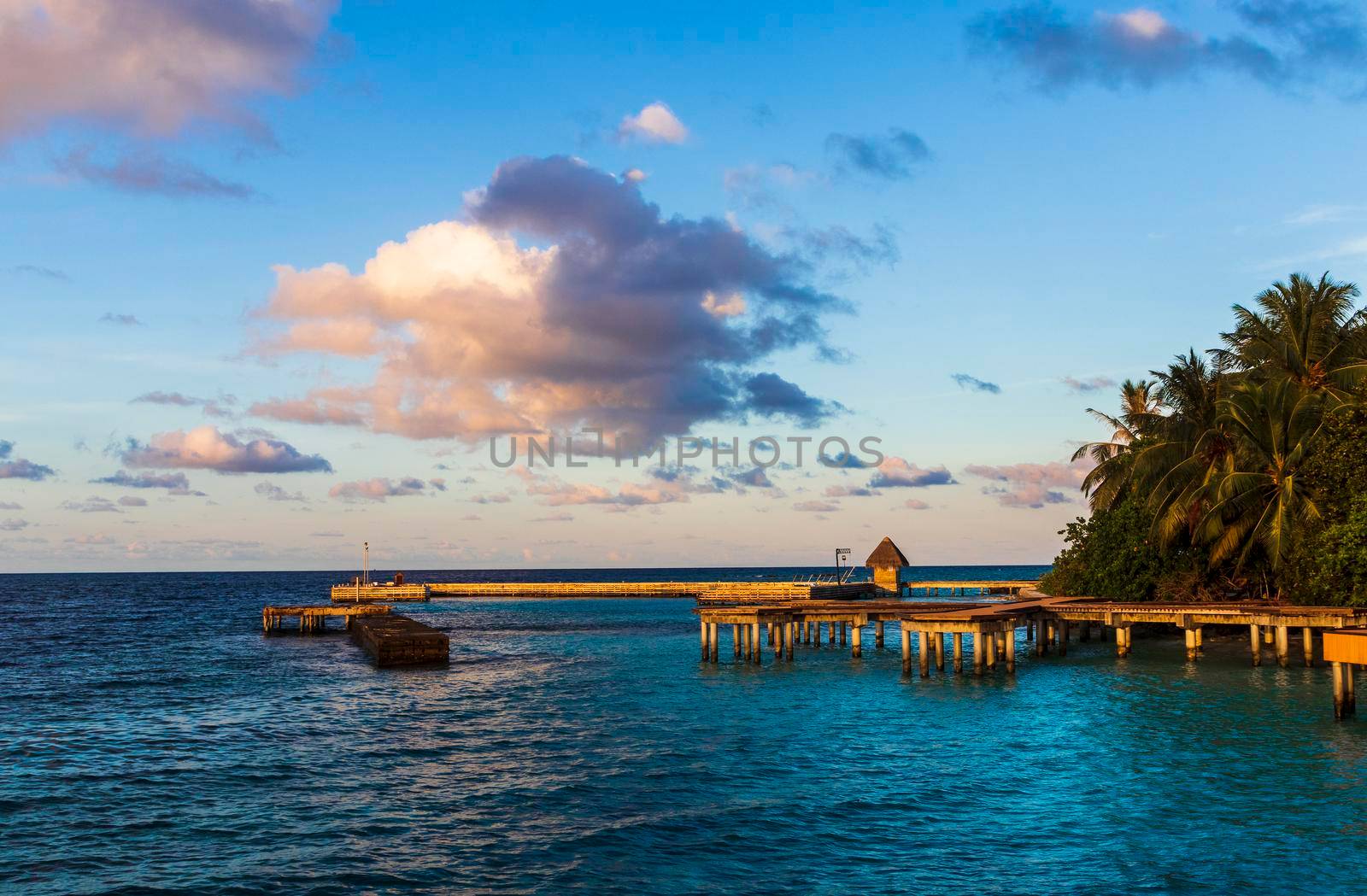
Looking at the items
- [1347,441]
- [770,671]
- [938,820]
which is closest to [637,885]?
[938,820]

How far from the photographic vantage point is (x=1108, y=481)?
59156 mm

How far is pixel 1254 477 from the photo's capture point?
145 ft

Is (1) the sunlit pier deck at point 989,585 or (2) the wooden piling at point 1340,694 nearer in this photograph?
A: (2) the wooden piling at point 1340,694

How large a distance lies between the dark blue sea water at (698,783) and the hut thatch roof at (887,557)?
5379 cm

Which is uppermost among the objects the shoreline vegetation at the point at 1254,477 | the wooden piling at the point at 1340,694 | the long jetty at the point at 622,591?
the shoreline vegetation at the point at 1254,477

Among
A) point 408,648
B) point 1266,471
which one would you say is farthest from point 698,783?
point 1266,471

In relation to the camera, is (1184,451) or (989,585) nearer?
(1184,451)

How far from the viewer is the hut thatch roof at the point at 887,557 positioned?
9600cm

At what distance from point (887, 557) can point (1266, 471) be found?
5339 cm

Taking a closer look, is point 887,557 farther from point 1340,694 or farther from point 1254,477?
point 1340,694

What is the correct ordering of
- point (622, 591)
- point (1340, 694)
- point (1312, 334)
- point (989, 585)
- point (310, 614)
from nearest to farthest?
point (1340, 694) < point (1312, 334) < point (310, 614) < point (989, 585) < point (622, 591)

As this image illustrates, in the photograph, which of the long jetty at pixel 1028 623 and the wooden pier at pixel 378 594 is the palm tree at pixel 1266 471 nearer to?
the long jetty at pixel 1028 623

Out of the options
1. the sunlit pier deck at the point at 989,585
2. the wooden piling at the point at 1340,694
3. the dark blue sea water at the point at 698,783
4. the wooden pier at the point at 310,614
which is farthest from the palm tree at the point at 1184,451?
the wooden pier at the point at 310,614

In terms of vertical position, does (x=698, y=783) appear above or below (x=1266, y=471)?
below
